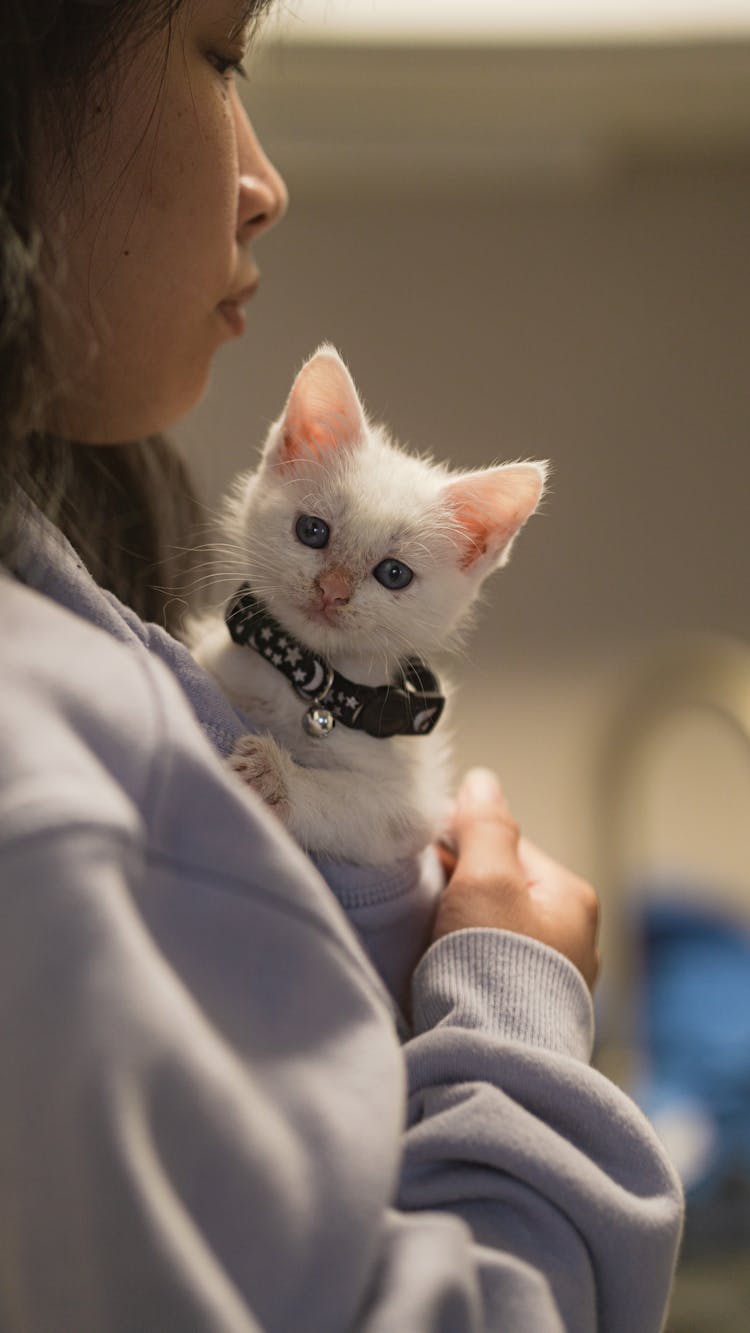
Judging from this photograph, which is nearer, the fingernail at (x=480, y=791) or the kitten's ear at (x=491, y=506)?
the kitten's ear at (x=491, y=506)

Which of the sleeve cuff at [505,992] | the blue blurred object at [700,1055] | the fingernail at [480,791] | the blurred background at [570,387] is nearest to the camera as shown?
the sleeve cuff at [505,992]

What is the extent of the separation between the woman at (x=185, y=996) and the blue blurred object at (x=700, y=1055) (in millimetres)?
1230

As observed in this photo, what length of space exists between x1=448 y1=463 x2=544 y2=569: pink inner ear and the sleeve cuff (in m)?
0.35

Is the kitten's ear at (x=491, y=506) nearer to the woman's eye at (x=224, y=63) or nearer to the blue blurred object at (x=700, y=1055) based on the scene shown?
the woman's eye at (x=224, y=63)

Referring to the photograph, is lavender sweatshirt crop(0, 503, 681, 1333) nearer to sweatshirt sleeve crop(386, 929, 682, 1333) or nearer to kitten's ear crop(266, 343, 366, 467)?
sweatshirt sleeve crop(386, 929, 682, 1333)

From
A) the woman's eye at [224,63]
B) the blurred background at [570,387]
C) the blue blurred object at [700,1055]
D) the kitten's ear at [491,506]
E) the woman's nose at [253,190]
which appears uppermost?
the woman's eye at [224,63]

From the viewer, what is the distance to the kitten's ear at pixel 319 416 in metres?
0.95

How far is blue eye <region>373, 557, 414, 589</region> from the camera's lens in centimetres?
95

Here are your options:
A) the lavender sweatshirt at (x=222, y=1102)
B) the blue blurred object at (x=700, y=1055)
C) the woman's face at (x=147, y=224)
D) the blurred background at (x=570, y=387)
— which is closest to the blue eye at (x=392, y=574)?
the woman's face at (x=147, y=224)

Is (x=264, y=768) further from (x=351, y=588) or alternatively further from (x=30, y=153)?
(x=30, y=153)

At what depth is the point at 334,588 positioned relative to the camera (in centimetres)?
91

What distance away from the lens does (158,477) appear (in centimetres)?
118

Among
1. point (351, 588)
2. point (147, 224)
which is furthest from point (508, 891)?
point (147, 224)

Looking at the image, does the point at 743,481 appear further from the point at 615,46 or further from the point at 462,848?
the point at 462,848
